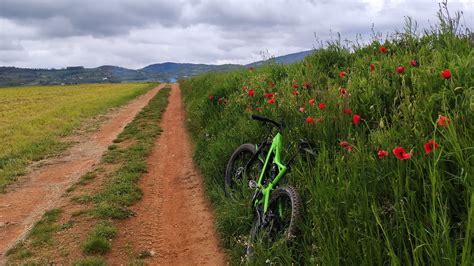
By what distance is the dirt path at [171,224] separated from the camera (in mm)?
5352

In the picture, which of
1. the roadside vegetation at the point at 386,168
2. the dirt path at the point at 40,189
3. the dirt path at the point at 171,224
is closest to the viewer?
the roadside vegetation at the point at 386,168

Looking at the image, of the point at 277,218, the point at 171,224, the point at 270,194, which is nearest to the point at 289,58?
the point at 171,224

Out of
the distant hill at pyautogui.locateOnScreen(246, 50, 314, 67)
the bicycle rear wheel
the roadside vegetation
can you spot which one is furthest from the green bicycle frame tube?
the distant hill at pyautogui.locateOnScreen(246, 50, 314, 67)

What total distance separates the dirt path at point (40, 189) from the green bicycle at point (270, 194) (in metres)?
3.48

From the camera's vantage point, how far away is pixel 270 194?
4.74m

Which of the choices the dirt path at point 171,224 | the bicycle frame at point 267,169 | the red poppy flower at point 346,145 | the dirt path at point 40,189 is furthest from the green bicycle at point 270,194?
the dirt path at point 40,189

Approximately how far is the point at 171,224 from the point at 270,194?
2.39 meters

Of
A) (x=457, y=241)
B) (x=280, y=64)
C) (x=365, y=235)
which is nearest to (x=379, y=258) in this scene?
(x=365, y=235)

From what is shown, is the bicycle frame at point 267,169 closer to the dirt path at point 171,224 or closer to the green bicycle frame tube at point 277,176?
the green bicycle frame tube at point 277,176

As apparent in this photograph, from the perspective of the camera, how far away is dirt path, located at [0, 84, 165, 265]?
6.39m

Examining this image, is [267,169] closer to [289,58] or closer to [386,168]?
[386,168]

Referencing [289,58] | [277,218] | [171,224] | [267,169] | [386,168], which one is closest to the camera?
[386,168]

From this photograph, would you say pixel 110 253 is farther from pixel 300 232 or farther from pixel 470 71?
pixel 470 71

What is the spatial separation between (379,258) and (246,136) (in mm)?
4834
